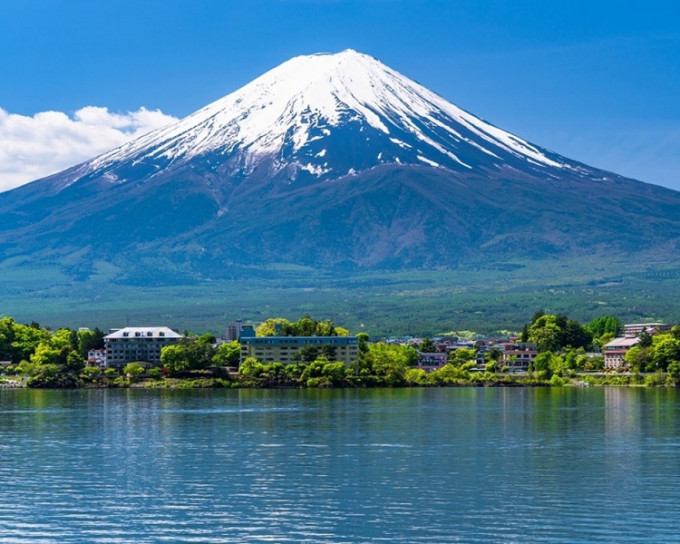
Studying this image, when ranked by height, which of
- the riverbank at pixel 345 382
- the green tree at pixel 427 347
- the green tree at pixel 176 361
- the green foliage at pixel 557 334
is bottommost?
the riverbank at pixel 345 382

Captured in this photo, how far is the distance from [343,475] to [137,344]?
51.7 metres

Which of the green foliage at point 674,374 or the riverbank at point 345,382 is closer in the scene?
the green foliage at point 674,374

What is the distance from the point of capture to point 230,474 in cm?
2747

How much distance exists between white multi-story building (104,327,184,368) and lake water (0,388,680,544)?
30.2 m

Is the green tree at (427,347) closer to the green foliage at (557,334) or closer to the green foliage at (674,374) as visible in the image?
the green foliage at (557,334)

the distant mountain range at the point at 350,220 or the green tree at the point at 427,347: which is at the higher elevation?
the distant mountain range at the point at 350,220

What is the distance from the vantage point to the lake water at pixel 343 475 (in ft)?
69.9

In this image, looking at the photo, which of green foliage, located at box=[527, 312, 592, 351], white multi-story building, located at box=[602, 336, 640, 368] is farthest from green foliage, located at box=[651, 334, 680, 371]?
green foliage, located at box=[527, 312, 592, 351]

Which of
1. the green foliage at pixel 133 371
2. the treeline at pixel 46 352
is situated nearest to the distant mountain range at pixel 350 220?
the treeline at pixel 46 352

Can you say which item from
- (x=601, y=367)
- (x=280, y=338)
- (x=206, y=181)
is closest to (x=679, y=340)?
(x=601, y=367)

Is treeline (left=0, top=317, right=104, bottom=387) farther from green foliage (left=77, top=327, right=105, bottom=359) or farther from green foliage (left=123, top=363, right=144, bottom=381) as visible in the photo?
green foliage (left=123, top=363, right=144, bottom=381)

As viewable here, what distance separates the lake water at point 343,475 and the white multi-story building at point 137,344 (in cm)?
3017

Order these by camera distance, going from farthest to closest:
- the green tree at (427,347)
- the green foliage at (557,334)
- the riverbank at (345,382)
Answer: the green tree at (427,347), the green foliage at (557,334), the riverbank at (345,382)

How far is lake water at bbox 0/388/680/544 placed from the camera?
21.3 m
